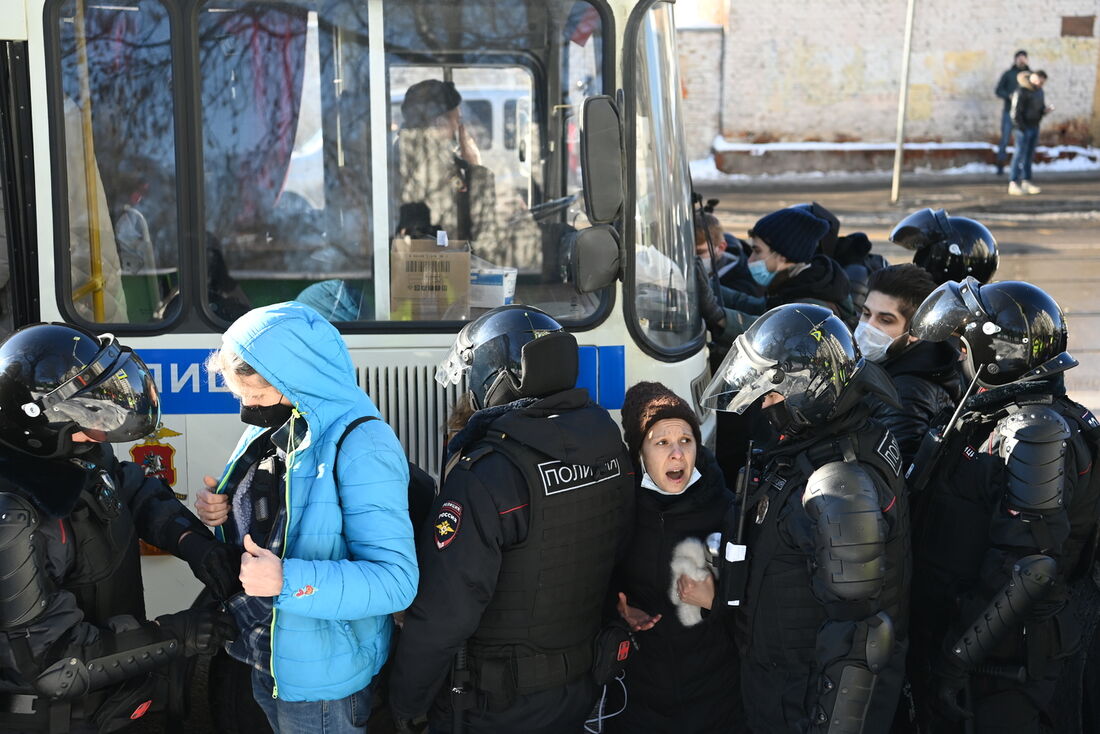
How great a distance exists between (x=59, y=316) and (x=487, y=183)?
1605 mm

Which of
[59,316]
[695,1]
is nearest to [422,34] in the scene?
[59,316]

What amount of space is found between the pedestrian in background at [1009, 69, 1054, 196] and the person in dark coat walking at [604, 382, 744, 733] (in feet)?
62.9

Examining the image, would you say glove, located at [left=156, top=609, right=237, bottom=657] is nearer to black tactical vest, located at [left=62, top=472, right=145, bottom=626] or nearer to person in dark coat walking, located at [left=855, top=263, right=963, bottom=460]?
black tactical vest, located at [left=62, top=472, right=145, bottom=626]

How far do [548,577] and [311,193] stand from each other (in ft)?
6.00

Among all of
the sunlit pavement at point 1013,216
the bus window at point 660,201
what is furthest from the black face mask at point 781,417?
the sunlit pavement at point 1013,216

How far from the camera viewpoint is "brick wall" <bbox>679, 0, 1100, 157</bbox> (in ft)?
80.0

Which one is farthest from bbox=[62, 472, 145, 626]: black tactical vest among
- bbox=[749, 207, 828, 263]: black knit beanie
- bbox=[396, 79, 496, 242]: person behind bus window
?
bbox=[749, 207, 828, 263]: black knit beanie

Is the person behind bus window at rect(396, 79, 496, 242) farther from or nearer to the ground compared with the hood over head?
farther from the ground

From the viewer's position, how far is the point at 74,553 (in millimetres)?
2773

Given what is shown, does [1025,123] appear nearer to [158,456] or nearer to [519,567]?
[158,456]

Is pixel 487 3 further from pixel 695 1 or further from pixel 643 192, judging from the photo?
pixel 695 1

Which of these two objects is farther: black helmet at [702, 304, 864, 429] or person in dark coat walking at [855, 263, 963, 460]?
person in dark coat walking at [855, 263, 963, 460]

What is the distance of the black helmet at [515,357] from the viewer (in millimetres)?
3055

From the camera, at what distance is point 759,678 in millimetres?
3133
